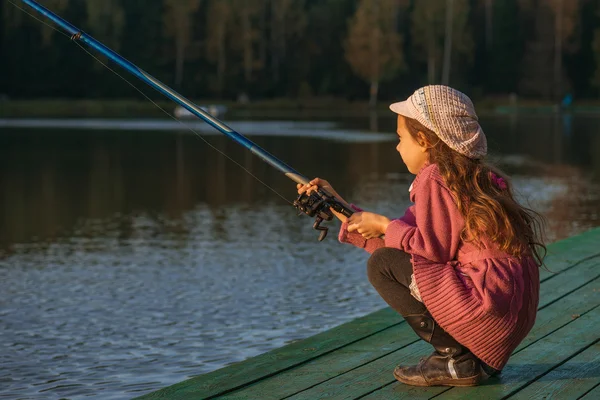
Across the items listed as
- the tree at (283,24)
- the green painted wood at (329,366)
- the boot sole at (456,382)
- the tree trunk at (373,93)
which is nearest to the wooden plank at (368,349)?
the green painted wood at (329,366)

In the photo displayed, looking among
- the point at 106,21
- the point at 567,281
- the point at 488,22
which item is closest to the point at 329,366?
the point at 567,281

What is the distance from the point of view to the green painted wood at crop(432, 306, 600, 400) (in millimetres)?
3648

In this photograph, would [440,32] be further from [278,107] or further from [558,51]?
[278,107]

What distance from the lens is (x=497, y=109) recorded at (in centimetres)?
5797

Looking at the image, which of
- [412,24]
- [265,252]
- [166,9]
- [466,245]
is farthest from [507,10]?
[466,245]

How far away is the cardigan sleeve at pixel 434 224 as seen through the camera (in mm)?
3504

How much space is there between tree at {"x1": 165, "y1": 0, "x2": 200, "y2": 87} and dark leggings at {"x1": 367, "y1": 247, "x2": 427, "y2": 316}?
206ft

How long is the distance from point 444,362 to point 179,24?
63959 millimetres

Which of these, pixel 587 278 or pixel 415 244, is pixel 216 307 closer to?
pixel 587 278

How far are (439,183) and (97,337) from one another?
317cm

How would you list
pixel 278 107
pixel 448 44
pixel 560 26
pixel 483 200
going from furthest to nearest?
1. pixel 448 44
2. pixel 560 26
3. pixel 278 107
4. pixel 483 200

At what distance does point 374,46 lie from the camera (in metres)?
64.5

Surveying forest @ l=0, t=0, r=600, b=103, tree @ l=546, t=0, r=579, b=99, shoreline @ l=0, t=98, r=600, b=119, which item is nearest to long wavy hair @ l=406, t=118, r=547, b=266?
shoreline @ l=0, t=98, r=600, b=119

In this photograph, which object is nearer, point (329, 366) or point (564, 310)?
point (329, 366)
